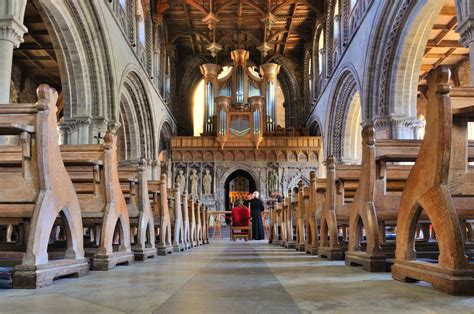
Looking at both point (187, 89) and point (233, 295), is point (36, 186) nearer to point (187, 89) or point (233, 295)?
point (233, 295)

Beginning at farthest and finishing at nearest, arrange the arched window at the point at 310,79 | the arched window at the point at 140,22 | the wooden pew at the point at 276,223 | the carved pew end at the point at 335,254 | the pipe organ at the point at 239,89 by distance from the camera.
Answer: the arched window at the point at 310,79 → the pipe organ at the point at 239,89 → the arched window at the point at 140,22 → the wooden pew at the point at 276,223 → the carved pew end at the point at 335,254

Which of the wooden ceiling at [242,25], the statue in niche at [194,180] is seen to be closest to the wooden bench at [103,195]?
the wooden ceiling at [242,25]

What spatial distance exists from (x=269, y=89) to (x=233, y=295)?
20.5 meters

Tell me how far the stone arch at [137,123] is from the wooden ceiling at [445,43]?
9254 millimetres

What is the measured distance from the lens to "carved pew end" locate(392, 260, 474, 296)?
229 centimetres

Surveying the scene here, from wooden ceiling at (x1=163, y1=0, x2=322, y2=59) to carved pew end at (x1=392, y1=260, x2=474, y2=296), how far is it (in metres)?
16.4

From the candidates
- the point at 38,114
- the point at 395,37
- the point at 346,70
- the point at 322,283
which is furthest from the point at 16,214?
the point at 346,70

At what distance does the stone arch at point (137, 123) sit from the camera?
52.3ft

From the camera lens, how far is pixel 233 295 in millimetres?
2383

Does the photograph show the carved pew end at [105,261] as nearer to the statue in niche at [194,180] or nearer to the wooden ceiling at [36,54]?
the wooden ceiling at [36,54]

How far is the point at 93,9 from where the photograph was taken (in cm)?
1095

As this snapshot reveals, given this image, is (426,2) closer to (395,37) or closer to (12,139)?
(395,37)

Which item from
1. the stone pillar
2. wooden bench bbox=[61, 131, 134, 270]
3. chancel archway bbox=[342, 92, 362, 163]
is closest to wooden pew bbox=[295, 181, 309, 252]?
wooden bench bbox=[61, 131, 134, 270]

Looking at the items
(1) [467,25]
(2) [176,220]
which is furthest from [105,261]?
(1) [467,25]
